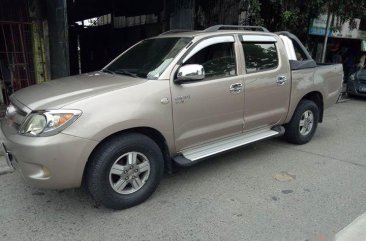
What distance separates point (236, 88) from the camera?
4.29 meters

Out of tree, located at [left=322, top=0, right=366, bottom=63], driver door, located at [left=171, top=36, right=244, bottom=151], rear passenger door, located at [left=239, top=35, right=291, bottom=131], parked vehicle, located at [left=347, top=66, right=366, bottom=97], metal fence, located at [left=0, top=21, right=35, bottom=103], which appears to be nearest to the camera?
driver door, located at [left=171, top=36, right=244, bottom=151]

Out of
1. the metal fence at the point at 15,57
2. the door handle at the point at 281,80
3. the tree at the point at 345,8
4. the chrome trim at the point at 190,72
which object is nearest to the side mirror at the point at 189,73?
the chrome trim at the point at 190,72

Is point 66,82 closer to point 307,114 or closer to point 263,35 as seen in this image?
point 263,35

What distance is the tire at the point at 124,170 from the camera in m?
3.28

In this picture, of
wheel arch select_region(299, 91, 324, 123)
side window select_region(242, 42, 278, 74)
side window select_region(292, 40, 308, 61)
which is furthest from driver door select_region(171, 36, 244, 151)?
wheel arch select_region(299, 91, 324, 123)

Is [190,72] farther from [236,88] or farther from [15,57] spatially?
[15,57]

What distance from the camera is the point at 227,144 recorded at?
4.42 metres

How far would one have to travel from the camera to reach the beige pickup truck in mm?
3086

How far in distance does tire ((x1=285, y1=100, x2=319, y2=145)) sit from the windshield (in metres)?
2.44

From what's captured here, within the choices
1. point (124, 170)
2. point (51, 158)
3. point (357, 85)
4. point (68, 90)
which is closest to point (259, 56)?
point (124, 170)

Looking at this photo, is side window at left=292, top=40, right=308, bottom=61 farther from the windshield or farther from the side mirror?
the side mirror

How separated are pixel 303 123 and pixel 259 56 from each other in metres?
1.64

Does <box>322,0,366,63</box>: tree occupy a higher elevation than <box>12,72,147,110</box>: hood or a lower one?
higher

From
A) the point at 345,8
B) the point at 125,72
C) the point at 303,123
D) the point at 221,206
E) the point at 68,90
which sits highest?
the point at 345,8
